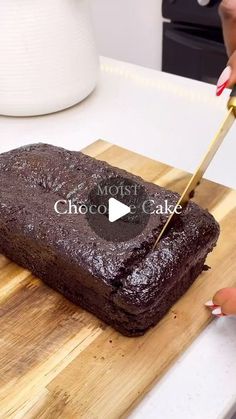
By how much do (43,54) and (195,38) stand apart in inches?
37.9

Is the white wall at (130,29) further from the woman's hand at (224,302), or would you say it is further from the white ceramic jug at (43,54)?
the woman's hand at (224,302)

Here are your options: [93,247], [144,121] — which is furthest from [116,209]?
[144,121]

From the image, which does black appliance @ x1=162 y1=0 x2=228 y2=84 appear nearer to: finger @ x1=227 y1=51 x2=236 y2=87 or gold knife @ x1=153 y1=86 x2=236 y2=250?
finger @ x1=227 y1=51 x2=236 y2=87

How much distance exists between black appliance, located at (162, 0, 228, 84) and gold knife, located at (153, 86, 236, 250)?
4.15ft

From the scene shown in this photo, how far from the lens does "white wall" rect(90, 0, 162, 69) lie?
2260mm

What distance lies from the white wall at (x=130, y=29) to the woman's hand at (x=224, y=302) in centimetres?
174

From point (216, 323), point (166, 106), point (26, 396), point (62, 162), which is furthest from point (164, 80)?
point (26, 396)

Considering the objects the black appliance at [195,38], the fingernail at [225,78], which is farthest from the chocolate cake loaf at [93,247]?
the black appliance at [195,38]

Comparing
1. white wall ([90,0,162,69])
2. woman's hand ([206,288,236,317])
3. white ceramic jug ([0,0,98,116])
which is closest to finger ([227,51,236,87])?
woman's hand ([206,288,236,317])

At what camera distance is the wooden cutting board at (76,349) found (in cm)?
73

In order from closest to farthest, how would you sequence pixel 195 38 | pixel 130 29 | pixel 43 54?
pixel 43 54, pixel 195 38, pixel 130 29

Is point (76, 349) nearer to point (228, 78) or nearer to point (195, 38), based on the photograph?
point (228, 78)

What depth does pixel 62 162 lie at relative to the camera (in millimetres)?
1010

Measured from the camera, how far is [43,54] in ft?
4.26
